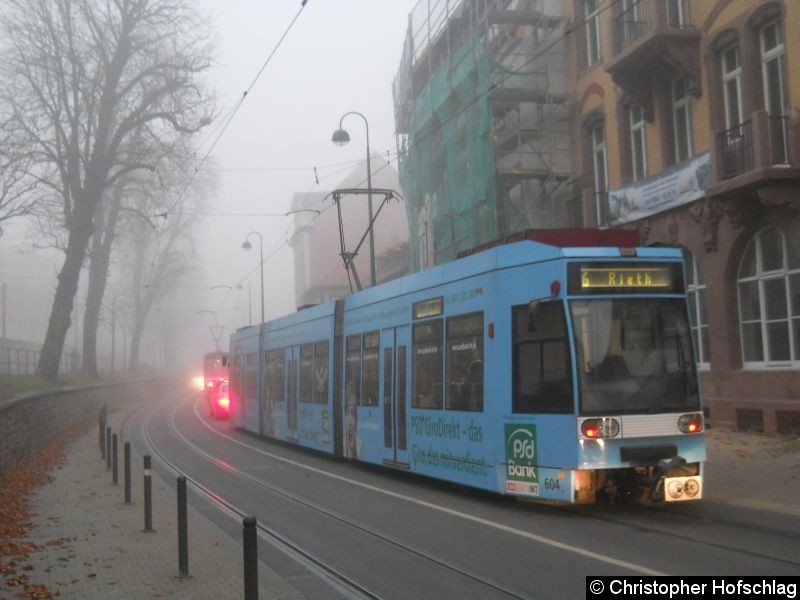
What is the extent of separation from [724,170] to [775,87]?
185 centimetres

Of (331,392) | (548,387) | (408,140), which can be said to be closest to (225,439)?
(331,392)

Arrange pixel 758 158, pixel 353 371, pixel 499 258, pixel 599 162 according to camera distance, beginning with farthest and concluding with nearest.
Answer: pixel 599 162, pixel 758 158, pixel 353 371, pixel 499 258

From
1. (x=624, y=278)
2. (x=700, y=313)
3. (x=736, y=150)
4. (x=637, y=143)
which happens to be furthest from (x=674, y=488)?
(x=637, y=143)

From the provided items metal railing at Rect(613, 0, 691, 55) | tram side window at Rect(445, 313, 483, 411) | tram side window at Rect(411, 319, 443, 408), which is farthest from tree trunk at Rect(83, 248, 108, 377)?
tram side window at Rect(445, 313, 483, 411)

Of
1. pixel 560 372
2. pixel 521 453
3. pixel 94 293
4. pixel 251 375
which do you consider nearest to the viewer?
pixel 560 372

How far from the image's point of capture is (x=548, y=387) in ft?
34.3

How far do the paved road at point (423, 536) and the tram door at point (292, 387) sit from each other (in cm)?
486

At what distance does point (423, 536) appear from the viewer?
32.6ft

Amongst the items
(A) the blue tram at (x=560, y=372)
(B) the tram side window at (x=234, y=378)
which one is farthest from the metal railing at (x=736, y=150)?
(B) the tram side window at (x=234, y=378)

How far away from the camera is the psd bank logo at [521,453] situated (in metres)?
10.5

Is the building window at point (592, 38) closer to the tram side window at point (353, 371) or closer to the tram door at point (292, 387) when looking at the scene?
the tram door at point (292, 387)

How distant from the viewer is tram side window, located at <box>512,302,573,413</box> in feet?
33.7

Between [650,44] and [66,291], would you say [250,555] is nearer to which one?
[650,44]

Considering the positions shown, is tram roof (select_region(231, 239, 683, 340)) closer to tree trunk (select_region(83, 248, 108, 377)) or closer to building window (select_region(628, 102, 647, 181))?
building window (select_region(628, 102, 647, 181))
